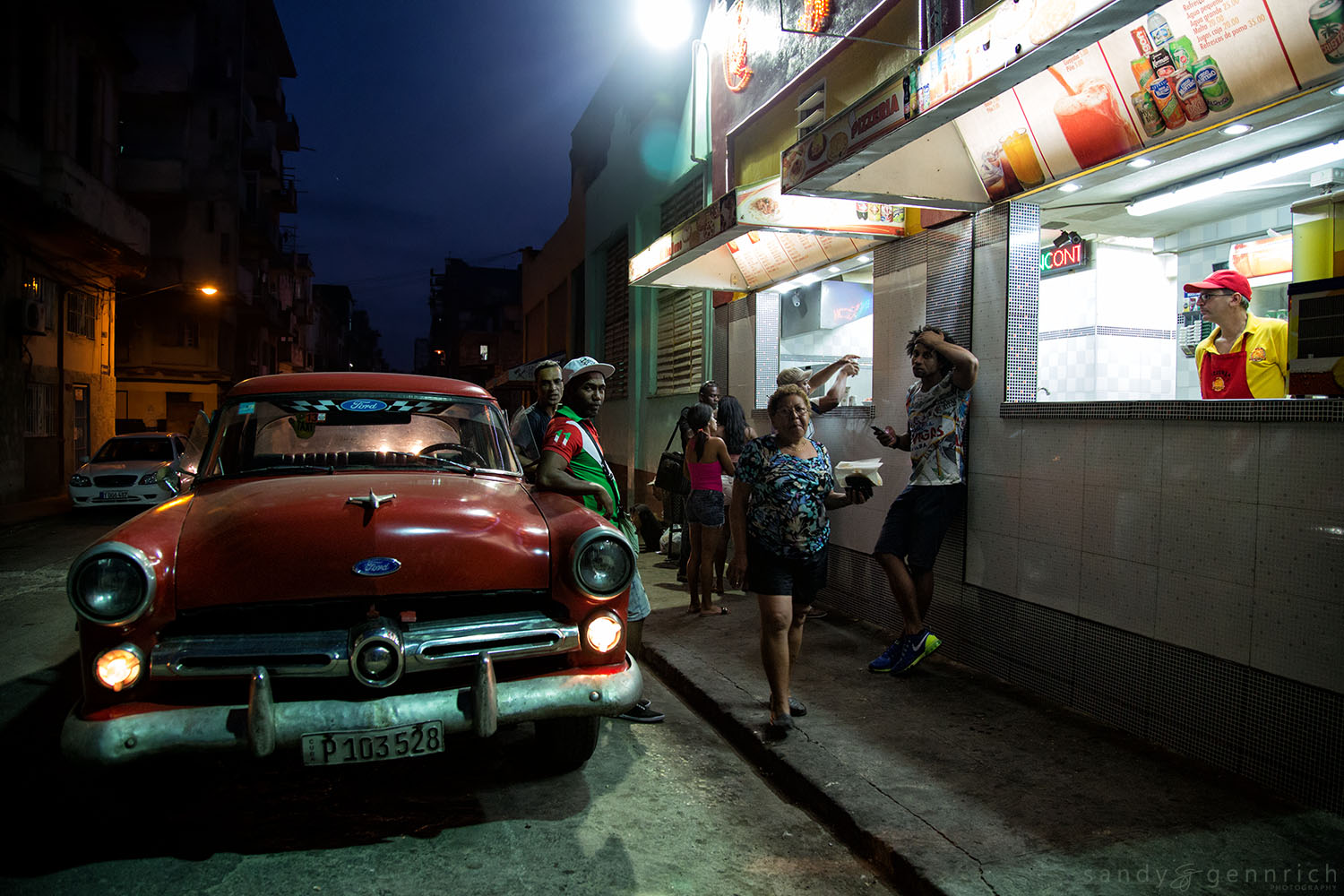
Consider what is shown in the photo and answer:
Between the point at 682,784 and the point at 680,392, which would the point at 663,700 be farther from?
the point at 680,392

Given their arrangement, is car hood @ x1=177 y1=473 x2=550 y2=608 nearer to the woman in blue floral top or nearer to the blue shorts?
the woman in blue floral top

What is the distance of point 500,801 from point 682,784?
81 cm

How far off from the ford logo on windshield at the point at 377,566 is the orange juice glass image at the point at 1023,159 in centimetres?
406

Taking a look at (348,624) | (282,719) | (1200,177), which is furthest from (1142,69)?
(282,719)

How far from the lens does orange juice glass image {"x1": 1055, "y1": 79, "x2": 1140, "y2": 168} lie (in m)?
4.20

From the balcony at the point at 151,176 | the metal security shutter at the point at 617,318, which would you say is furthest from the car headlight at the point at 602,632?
the balcony at the point at 151,176

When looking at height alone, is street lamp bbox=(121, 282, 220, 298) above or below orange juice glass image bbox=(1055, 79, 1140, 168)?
above

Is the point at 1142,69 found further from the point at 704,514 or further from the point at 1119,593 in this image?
the point at 704,514

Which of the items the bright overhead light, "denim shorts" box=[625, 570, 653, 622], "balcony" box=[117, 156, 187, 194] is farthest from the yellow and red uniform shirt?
"balcony" box=[117, 156, 187, 194]

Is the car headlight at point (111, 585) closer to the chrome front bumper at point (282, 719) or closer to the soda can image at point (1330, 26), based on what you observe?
the chrome front bumper at point (282, 719)

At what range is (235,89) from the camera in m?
30.9

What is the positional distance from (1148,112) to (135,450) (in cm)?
1551

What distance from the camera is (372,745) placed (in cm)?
275

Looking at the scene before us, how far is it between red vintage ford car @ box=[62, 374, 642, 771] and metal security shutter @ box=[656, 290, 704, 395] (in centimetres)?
720
